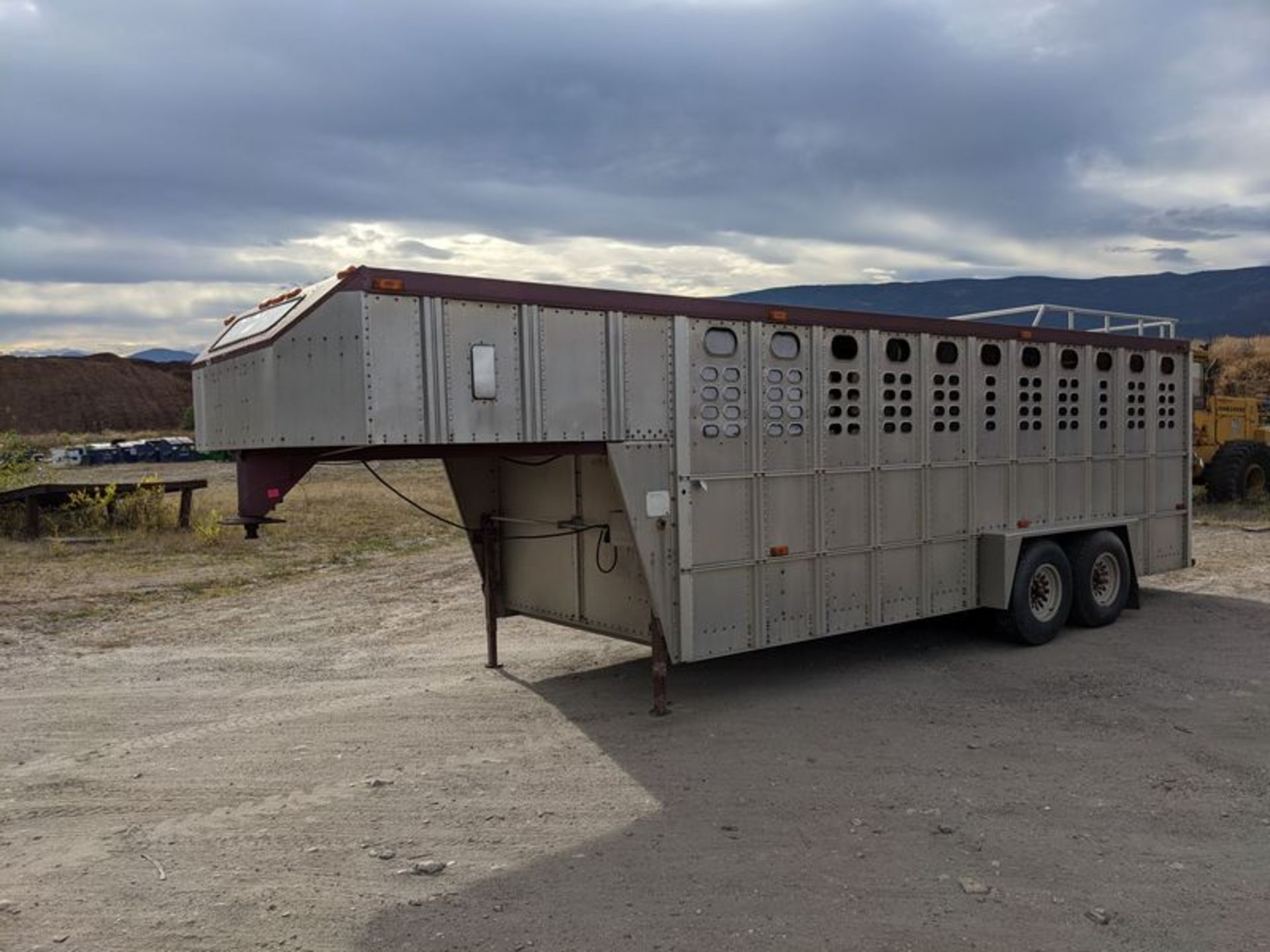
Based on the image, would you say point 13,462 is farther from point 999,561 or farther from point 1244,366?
point 1244,366

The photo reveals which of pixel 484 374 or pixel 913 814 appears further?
pixel 484 374

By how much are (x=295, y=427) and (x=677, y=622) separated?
2813mm

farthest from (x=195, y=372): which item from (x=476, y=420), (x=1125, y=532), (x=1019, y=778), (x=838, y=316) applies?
(x=1125, y=532)

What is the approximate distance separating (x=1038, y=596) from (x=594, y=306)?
17.3 feet

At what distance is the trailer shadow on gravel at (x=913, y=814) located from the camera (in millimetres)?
4113

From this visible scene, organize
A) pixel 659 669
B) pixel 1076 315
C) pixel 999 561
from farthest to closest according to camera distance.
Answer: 1. pixel 1076 315
2. pixel 999 561
3. pixel 659 669

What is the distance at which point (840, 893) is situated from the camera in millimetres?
4367

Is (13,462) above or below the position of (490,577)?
above

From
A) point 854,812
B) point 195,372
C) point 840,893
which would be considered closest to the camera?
point 840,893

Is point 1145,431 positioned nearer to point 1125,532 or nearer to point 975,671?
point 1125,532

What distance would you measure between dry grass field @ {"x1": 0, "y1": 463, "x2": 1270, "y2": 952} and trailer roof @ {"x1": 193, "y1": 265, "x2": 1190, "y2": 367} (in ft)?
8.64

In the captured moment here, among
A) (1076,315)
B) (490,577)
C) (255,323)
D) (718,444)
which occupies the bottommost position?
(490,577)

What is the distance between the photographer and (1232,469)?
62.8ft

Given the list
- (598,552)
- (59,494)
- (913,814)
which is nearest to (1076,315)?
(598,552)
